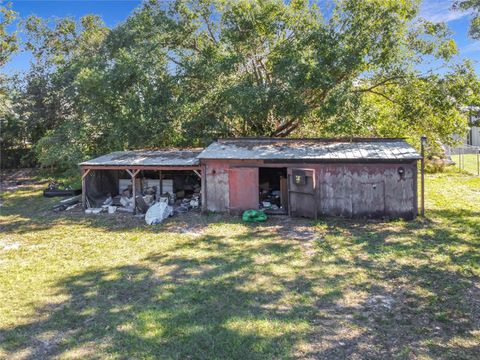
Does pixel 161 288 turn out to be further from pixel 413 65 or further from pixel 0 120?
pixel 0 120

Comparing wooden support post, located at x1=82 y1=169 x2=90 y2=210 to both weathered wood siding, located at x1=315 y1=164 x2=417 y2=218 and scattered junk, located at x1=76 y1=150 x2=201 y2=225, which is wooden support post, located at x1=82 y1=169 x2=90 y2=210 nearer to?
scattered junk, located at x1=76 y1=150 x2=201 y2=225

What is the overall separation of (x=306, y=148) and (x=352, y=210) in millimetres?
2760

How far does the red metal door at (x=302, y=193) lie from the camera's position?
1120 centimetres

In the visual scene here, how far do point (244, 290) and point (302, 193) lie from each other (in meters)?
5.60

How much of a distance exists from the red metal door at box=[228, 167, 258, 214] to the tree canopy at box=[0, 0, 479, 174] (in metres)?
2.93

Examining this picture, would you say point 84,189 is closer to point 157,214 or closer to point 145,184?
point 145,184

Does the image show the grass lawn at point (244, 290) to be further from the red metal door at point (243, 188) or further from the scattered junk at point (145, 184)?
the scattered junk at point (145, 184)

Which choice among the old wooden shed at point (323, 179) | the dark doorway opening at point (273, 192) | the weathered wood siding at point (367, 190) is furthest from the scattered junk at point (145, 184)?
the weathered wood siding at point (367, 190)

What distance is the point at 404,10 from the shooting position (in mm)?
13031

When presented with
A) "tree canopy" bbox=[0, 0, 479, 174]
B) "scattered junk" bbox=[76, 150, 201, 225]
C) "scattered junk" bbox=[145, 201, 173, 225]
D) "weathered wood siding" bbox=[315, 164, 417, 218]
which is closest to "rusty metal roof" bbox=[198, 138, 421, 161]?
"weathered wood siding" bbox=[315, 164, 417, 218]

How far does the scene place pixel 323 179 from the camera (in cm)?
1145

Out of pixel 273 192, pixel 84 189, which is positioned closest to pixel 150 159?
pixel 84 189

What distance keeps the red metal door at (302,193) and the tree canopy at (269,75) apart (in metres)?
3.11

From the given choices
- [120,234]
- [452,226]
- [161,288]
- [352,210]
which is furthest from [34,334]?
[452,226]
